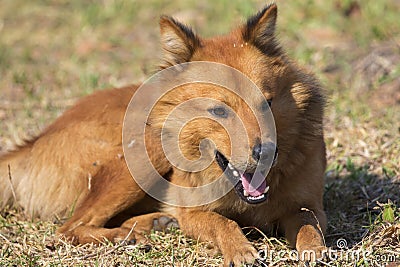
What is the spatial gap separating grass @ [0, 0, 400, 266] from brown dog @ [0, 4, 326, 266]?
17cm

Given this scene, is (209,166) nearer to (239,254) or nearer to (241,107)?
(241,107)

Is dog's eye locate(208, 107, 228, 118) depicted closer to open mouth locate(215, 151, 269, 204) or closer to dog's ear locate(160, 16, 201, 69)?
open mouth locate(215, 151, 269, 204)

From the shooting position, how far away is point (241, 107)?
14.2 feet

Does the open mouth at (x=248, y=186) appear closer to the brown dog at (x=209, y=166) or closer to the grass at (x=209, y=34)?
the brown dog at (x=209, y=166)

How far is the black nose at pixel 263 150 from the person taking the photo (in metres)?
4.09

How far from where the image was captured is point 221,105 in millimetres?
4363

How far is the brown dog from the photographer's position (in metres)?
4.38

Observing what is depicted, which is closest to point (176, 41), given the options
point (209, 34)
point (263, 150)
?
point (263, 150)

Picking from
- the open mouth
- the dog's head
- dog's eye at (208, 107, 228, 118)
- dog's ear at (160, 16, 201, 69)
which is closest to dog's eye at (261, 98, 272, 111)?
the dog's head

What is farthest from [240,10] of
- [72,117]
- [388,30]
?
[72,117]

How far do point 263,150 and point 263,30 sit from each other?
1.01 metres

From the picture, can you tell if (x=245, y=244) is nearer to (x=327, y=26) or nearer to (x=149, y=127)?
(x=149, y=127)

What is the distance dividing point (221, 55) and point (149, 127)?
0.82m

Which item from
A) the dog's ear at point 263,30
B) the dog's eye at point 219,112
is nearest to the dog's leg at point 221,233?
the dog's eye at point 219,112
